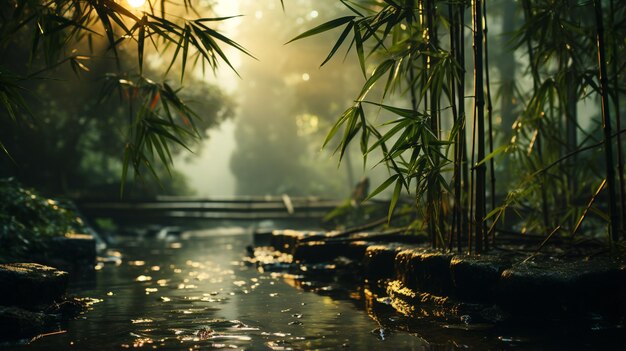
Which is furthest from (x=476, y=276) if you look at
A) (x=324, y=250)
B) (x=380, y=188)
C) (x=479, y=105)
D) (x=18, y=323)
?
(x=324, y=250)

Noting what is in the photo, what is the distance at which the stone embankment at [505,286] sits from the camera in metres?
4.02

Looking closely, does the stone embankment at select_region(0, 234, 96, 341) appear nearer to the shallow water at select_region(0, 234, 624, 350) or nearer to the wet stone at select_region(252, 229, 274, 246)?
the shallow water at select_region(0, 234, 624, 350)

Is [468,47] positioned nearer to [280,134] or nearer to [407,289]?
[280,134]

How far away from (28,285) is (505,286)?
3214mm

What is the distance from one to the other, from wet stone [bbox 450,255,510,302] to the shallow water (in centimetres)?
48

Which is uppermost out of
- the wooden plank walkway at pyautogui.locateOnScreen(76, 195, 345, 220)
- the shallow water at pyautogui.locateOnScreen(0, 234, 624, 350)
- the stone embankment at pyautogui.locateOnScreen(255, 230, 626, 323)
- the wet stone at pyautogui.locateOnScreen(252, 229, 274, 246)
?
the wooden plank walkway at pyautogui.locateOnScreen(76, 195, 345, 220)

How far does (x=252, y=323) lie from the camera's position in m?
A: 4.28

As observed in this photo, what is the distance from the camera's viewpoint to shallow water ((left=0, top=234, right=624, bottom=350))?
11.8ft

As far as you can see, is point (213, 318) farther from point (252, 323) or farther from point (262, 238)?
point (262, 238)

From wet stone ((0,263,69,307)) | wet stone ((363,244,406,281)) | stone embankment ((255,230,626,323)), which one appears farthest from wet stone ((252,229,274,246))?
wet stone ((0,263,69,307))

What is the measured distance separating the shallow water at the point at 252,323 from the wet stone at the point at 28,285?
32cm

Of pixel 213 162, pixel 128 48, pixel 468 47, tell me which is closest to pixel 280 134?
pixel 468 47

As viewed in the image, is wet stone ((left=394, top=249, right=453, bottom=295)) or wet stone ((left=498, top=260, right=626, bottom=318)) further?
wet stone ((left=394, top=249, right=453, bottom=295))

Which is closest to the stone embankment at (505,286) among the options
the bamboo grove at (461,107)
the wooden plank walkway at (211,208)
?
the bamboo grove at (461,107)
